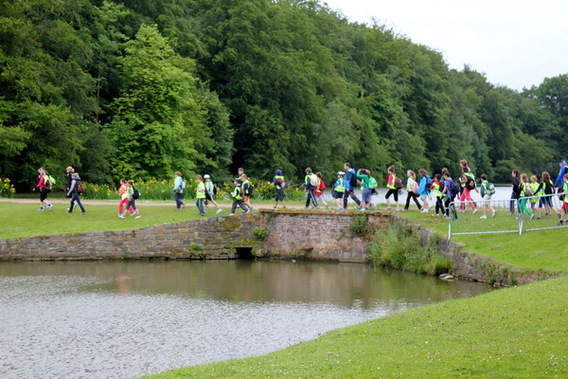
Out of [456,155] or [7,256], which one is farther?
[456,155]

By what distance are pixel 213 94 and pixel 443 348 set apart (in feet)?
165

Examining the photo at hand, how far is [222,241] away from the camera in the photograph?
31203 mm

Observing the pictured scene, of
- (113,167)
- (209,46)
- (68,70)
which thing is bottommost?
(113,167)

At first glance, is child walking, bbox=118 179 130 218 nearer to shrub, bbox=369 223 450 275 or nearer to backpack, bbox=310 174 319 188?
backpack, bbox=310 174 319 188

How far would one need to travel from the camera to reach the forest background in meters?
45.8

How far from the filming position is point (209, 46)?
213 feet

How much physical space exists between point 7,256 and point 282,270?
9719 mm

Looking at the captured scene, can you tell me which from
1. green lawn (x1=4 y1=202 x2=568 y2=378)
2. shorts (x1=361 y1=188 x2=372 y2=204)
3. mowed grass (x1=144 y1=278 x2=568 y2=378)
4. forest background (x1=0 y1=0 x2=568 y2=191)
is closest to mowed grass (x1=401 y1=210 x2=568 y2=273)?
green lawn (x1=4 y1=202 x2=568 y2=378)

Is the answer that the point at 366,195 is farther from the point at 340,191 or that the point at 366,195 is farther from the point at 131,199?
the point at 131,199

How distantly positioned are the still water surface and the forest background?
66.8 ft

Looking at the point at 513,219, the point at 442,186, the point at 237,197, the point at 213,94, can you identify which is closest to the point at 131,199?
the point at 237,197

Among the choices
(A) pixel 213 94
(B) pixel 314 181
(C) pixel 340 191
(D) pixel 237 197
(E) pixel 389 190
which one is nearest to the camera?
(D) pixel 237 197

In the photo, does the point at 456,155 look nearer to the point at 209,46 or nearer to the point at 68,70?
the point at 209,46

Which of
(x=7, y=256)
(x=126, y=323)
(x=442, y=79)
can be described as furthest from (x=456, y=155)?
(x=126, y=323)
